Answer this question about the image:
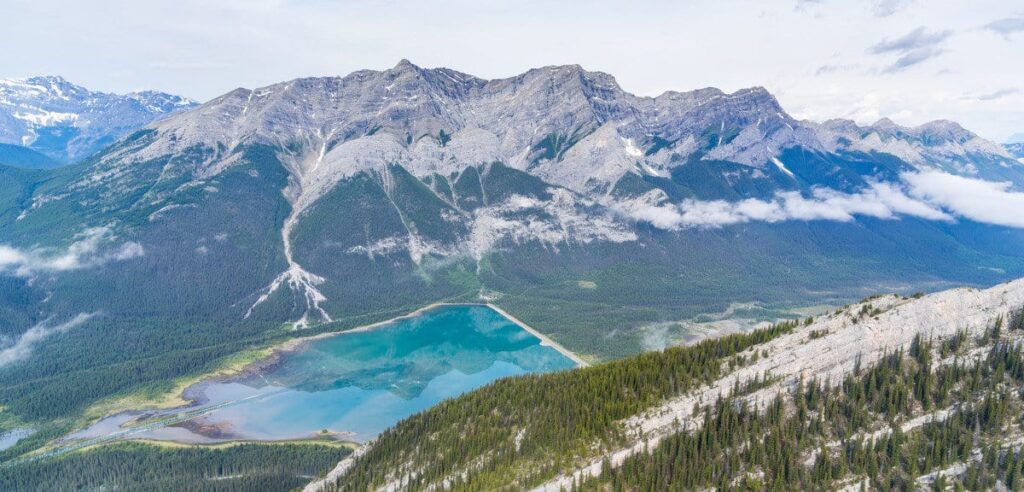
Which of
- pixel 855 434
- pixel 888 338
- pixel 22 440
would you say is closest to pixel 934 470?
pixel 855 434

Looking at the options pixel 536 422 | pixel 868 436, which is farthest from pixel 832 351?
pixel 536 422

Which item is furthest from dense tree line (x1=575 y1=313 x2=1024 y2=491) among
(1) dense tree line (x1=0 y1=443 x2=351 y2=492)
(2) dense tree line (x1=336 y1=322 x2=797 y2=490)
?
(1) dense tree line (x1=0 y1=443 x2=351 y2=492)

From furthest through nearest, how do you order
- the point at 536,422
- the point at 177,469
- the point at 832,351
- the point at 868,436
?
the point at 177,469 → the point at 536,422 → the point at 832,351 → the point at 868,436

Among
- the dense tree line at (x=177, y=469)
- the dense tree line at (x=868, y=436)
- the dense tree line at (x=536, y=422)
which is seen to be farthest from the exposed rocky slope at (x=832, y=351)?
the dense tree line at (x=177, y=469)

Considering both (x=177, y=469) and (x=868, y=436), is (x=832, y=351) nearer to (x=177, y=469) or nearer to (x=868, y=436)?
(x=868, y=436)

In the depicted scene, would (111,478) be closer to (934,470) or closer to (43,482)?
(43,482)
